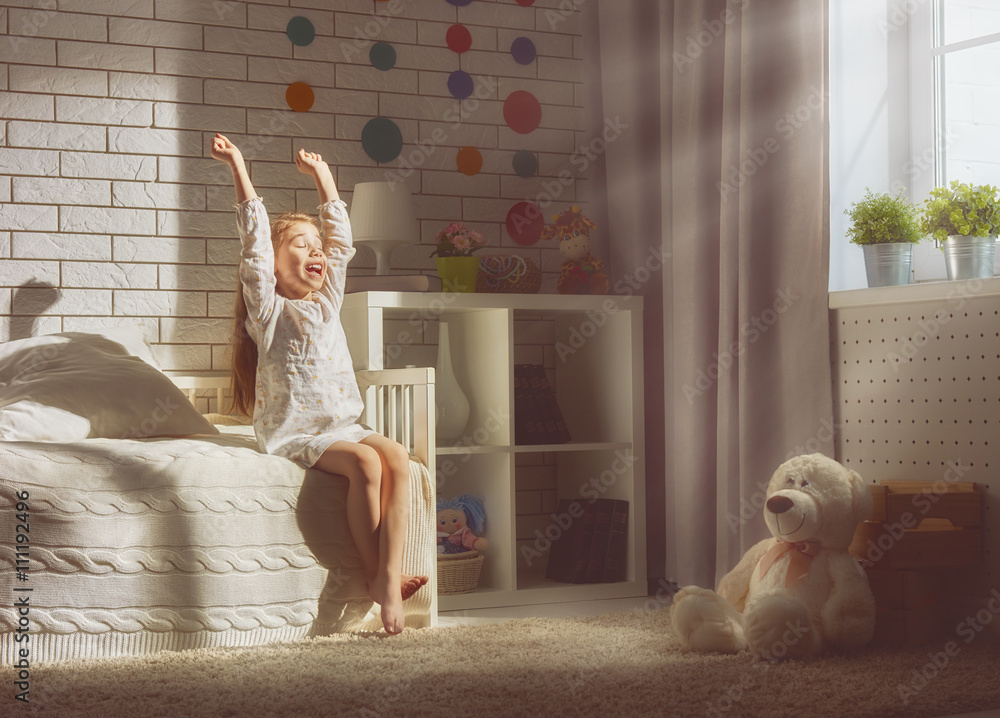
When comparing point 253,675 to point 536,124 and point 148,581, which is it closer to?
point 148,581

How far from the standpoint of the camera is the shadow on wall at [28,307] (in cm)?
260

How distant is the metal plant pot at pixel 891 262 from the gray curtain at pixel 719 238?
0.11 metres

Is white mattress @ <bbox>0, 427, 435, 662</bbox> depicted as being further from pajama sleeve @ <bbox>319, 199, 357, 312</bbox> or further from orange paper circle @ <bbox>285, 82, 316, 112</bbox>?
orange paper circle @ <bbox>285, 82, 316, 112</bbox>

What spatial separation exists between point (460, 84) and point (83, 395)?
4.83 feet

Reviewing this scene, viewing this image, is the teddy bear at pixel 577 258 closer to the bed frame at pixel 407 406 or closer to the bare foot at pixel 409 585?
the bed frame at pixel 407 406

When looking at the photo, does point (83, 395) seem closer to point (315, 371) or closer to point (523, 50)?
point (315, 371)

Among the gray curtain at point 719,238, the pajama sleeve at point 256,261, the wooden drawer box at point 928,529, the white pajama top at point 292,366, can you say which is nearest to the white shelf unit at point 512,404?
the gray curtain at point 719,238

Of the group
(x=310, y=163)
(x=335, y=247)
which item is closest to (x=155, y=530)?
(x=335, y=247)

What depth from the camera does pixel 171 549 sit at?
1.96m

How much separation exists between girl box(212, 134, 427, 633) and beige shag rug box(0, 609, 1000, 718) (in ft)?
0.72

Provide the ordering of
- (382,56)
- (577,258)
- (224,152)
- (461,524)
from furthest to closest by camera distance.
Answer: (382,56), (577,258), (461,524), (224,152)

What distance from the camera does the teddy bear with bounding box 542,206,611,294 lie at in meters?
2.82

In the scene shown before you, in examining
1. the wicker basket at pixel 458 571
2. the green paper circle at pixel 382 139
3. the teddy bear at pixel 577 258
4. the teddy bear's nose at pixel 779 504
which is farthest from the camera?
the green paper circle at pixel 382 139

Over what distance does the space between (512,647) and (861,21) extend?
1.70 metres
